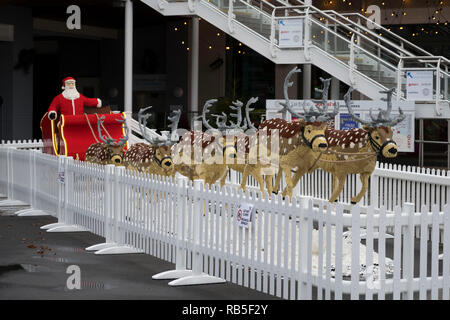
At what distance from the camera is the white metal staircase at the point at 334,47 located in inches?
732

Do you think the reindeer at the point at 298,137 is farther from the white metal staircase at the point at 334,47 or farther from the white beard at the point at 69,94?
the white beard at the point at 69,94

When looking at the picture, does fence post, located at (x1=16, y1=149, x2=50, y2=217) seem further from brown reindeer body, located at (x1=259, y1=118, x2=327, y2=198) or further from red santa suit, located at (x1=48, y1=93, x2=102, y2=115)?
brown reindeer body, located at (x1=259, y1=118, x2=327, y2=198)

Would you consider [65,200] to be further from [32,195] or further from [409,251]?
[409,251]

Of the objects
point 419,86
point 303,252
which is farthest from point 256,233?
point 419,86

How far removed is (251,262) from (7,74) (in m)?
22.3

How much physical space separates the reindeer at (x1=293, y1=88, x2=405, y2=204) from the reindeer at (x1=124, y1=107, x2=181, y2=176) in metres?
1.97

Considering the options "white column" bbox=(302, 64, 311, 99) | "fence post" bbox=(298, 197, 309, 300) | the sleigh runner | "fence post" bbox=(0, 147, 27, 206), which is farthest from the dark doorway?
"fence post" bbox=(298, 197, 309, 300)

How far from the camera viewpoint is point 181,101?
33938mm

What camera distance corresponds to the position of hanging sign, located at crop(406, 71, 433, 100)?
17828 millimetres

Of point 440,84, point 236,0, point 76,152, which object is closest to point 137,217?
point 76,152

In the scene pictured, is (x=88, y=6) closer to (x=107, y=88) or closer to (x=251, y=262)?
(x=107, y=88)

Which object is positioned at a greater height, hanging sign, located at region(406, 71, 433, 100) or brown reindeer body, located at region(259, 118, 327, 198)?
hanging sign, located at region(406, 71, 433, 100)

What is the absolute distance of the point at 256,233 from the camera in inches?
355

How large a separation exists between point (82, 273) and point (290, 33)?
37.7 ft
